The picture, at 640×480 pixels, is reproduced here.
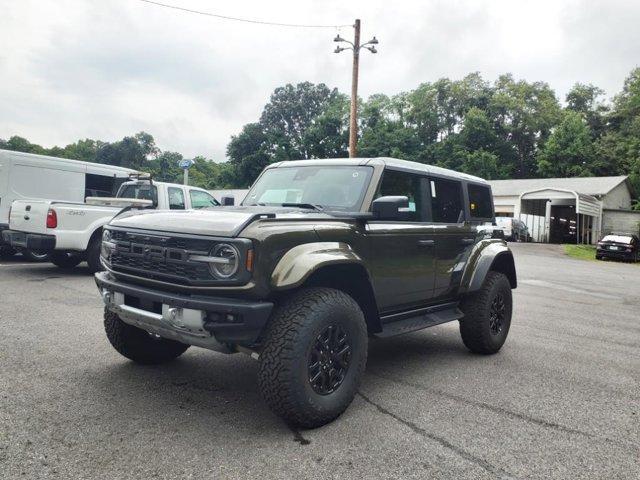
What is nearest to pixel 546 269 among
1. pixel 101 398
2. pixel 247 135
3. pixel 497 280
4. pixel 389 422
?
pixel 497 280

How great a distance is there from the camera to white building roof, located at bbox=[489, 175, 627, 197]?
32.7 meters

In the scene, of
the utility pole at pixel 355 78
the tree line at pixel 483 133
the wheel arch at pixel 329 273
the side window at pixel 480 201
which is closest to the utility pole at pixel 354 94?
the utility pole at pixel 355 78

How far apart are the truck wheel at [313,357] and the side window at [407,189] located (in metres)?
1.17

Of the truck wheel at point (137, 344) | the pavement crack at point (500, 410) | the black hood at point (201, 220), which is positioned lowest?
the pavement crack at point (500, 410)

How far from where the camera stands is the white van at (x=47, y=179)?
34.1ft

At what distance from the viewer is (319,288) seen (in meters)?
3.28

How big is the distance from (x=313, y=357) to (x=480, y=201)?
311 cm

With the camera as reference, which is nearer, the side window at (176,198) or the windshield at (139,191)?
the windshield at (139,191)

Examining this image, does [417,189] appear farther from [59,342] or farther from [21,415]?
[59,342]

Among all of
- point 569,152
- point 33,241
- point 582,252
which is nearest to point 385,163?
point 33,241

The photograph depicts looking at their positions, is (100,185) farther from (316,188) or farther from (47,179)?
(316,188)

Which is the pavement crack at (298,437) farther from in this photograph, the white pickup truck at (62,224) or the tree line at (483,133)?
the tree line at (483,133)

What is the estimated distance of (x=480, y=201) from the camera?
537cm

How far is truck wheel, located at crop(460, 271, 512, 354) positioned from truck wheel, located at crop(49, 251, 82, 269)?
26.7 feet
